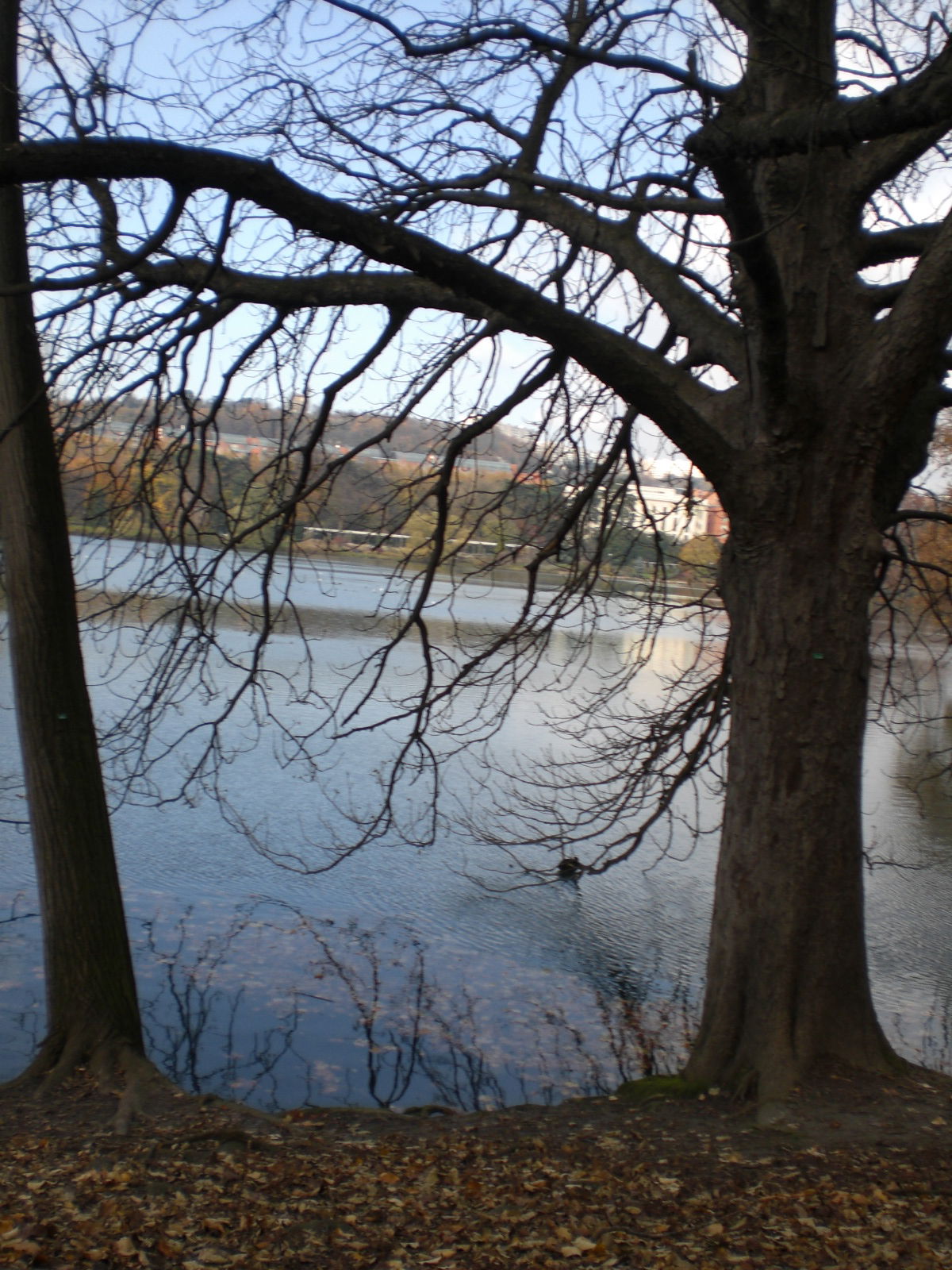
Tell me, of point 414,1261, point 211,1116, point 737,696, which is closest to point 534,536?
point 737,696

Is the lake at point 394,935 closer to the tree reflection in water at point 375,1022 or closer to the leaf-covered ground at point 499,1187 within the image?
the tree reflection in water at point 375,1022

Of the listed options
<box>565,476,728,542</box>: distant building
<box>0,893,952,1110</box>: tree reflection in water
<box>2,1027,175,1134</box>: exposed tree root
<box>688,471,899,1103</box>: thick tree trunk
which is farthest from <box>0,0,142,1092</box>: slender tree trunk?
<box>565,476,728,542</box>: distant building

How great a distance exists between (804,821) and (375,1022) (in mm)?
4118

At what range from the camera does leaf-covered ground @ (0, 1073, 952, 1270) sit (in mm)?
3705

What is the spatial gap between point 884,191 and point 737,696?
3599 mm

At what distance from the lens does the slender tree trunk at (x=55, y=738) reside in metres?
6.01

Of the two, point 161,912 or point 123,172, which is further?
point 161,912

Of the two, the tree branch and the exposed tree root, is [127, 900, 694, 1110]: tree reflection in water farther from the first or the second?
the tree branch

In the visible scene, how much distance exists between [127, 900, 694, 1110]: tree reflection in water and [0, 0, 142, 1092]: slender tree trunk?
1.37m

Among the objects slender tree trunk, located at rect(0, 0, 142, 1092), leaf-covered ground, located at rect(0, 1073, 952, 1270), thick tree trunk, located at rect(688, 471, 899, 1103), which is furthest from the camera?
slender tree trunk, located at rect(0, 0, 142, 1092)

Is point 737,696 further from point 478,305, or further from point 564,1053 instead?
point 564,1053

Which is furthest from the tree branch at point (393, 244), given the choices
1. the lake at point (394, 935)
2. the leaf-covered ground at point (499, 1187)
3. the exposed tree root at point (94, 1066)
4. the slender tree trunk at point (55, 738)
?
the exposed tree root at point (94, 1066)

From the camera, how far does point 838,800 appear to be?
540 centimetres

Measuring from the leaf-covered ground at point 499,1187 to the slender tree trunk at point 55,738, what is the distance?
2.34 feet
